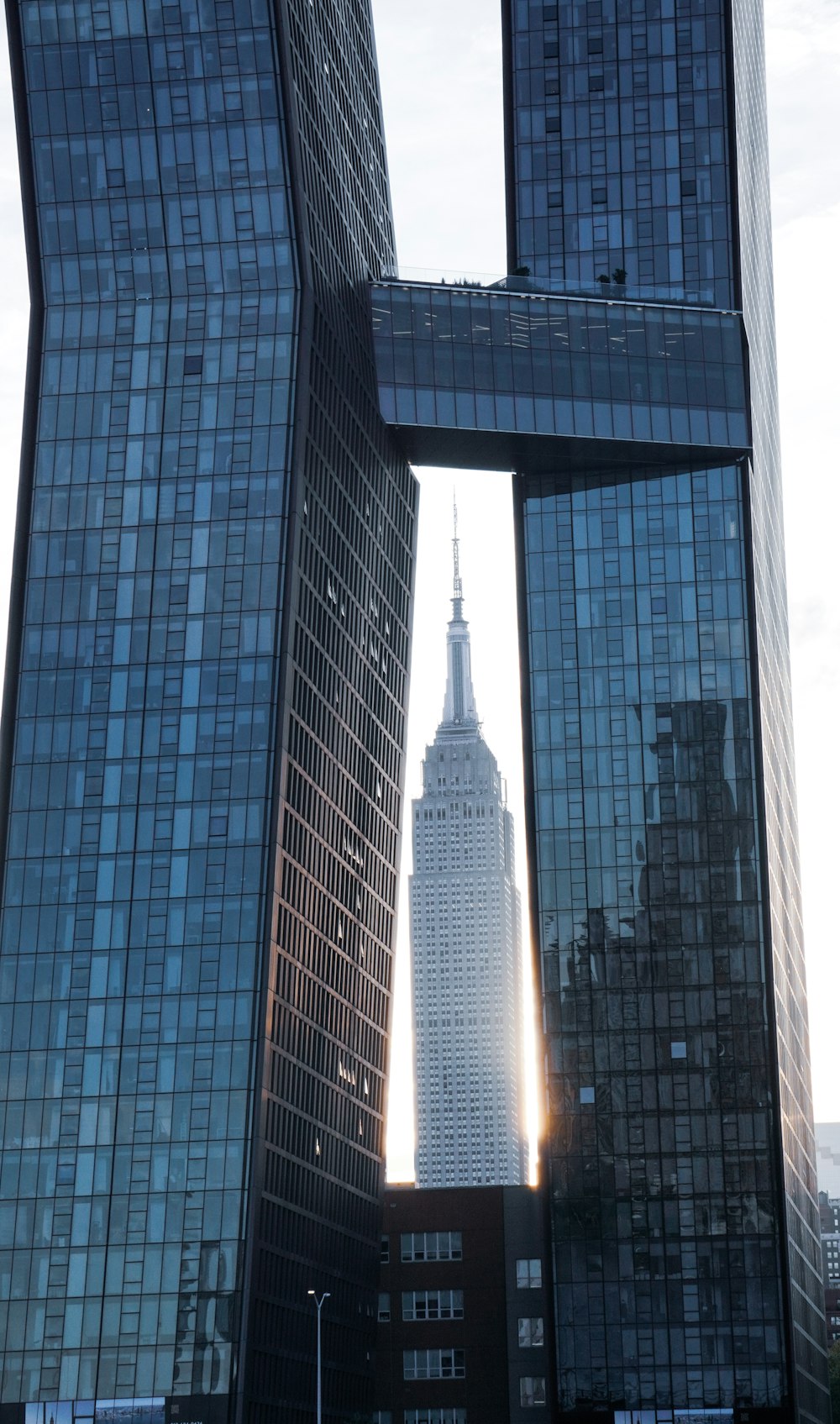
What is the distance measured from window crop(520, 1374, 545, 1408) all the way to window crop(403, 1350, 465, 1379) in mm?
5453

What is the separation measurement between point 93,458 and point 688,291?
4994 centimetres

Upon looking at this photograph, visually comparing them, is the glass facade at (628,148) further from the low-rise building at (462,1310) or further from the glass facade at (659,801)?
the low-rise building at (462,1310)

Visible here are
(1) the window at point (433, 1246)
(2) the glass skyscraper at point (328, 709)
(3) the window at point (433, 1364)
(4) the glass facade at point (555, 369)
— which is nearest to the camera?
(2) the glass skyscraper at point (328, 709)

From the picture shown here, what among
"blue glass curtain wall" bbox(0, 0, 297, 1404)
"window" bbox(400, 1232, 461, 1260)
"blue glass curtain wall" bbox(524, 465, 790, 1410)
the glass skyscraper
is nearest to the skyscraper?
"blue glass curtain wall" bbox(524, 465, 790, 1410)

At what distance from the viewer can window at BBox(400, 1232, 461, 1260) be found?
570ft

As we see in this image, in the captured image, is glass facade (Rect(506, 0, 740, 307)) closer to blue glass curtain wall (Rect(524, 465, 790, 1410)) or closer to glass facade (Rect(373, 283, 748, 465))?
glass facade (Rect(373, 283, 748, 465))

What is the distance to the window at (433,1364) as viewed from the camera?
170250 mm

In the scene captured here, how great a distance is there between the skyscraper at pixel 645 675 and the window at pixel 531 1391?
68.9 feet

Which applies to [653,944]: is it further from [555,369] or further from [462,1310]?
[555,369]

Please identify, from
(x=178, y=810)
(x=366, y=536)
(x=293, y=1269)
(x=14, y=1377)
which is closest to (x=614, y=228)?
(x=366, y=536)

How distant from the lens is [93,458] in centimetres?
14888

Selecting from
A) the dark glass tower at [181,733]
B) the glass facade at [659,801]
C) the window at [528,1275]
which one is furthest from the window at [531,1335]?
the glass facade at [659,801]

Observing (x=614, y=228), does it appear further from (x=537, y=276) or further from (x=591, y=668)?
(x=591, y=668)

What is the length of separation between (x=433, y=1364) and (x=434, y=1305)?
15.2 feet
